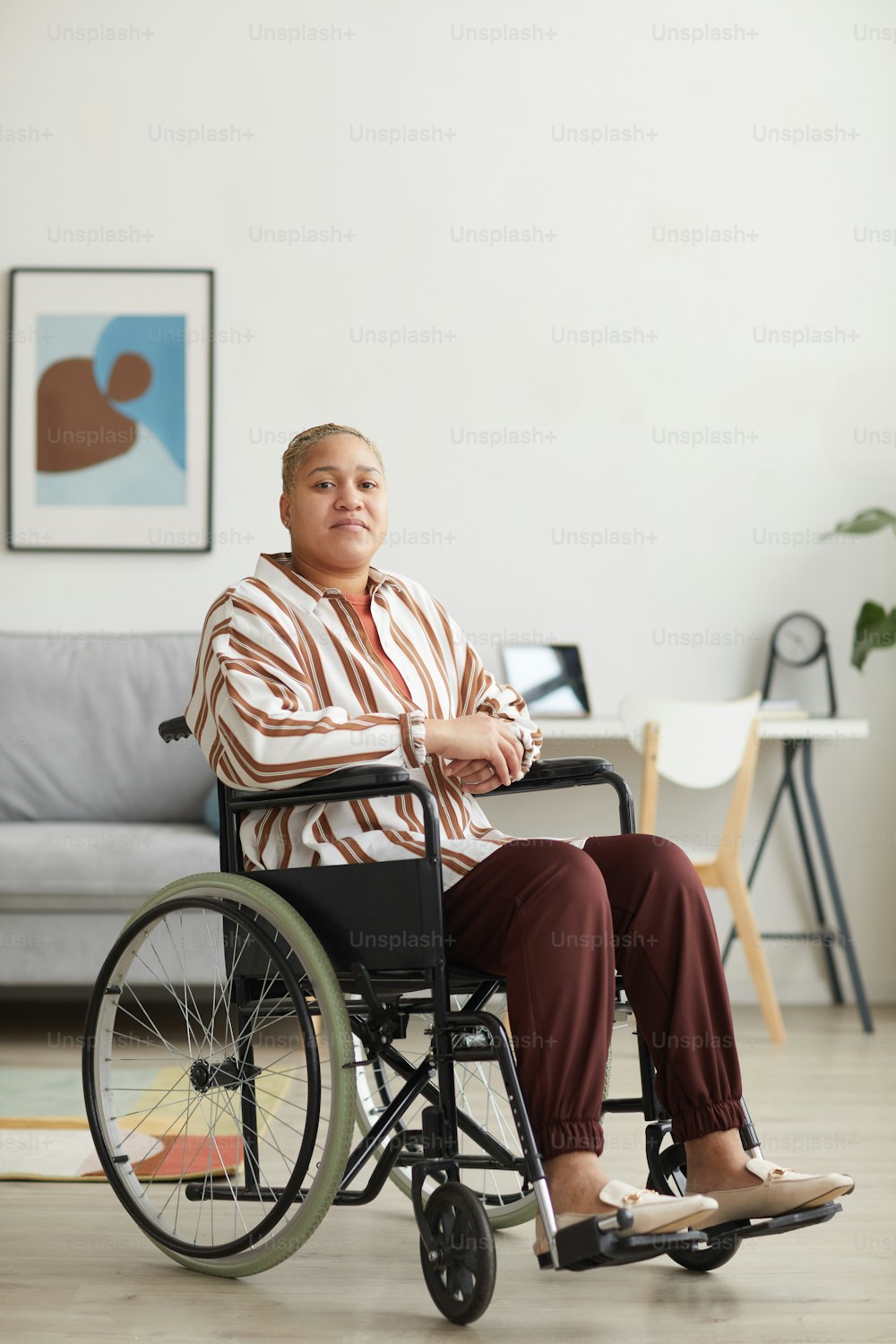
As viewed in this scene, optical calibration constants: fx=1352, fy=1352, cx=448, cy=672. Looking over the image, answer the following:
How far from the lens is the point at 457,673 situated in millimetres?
1945

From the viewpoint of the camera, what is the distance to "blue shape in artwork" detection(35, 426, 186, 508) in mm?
3760

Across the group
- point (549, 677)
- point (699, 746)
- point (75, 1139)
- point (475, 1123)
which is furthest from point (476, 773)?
point (549, 677)

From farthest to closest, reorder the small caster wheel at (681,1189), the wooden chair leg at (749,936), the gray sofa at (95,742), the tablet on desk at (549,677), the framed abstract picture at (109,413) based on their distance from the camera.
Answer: the framed abstract picture at (109,413)
the tablet on desk at (549,677)
the gray sofa at (95,742)
the wooden chair leg at (749,936)
the small caster wheel at (681,1189)

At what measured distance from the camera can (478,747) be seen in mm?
1672

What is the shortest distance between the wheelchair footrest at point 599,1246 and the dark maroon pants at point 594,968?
9cm

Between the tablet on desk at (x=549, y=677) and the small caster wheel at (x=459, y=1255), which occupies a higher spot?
the tablet on desk at (x=549, y=677)

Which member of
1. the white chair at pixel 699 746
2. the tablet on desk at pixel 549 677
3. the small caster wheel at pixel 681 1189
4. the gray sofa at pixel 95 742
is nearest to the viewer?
the small caster wheel at pixel 681 1189

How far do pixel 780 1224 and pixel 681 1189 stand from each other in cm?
20

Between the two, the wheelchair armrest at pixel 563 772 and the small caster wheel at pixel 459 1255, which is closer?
the small caster wheel at pixel 459 1255

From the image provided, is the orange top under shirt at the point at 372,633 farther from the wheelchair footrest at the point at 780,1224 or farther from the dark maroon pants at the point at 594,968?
the wheelchair footrest at the point at 780,1224

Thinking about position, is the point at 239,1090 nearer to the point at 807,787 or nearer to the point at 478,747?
the point at 478,747

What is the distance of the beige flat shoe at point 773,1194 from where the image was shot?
1.45m

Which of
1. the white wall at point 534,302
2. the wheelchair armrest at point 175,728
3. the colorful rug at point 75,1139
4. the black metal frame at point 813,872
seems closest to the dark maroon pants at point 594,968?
the wheelchair armrest at point 175,728

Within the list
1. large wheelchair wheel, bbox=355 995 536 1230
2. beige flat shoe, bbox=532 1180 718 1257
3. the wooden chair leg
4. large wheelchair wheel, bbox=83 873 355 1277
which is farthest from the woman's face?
the wooden chair leg
